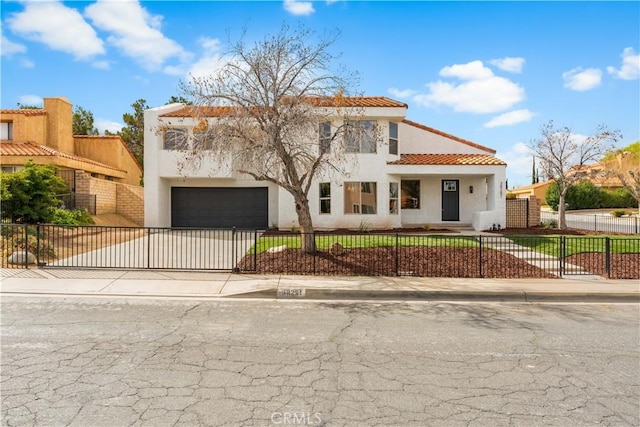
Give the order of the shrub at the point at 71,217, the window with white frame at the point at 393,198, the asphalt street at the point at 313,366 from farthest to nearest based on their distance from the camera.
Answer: the window with white frame at the point at 393,198 < the shrub at the point at 71,217 < the asphalt street at the point at 313,366

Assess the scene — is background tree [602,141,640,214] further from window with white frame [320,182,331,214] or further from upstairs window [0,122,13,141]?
upstairs window [0,122,13,141]

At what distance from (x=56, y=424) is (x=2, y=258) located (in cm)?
998

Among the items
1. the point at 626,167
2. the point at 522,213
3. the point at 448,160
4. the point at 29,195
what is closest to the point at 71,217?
the point at 29,195

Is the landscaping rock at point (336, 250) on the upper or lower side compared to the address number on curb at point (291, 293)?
upper

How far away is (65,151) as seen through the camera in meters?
25.5

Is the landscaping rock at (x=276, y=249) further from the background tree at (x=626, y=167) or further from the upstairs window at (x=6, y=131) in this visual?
the background tree at (x=626, y=167)

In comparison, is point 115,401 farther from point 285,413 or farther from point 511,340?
point 511,340

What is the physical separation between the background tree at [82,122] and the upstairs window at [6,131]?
16.4 m

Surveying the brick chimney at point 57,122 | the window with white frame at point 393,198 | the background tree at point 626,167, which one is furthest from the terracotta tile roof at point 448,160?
the brick chimney at point 57,122

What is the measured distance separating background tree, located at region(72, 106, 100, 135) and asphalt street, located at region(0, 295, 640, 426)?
38.6 metres

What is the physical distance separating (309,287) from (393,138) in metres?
13.2

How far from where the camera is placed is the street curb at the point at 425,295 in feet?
28.4

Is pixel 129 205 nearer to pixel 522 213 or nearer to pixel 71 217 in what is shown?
pixel 71 217

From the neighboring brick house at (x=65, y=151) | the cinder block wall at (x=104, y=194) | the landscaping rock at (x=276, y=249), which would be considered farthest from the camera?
the cinder block wall at (x=104, y=194)
